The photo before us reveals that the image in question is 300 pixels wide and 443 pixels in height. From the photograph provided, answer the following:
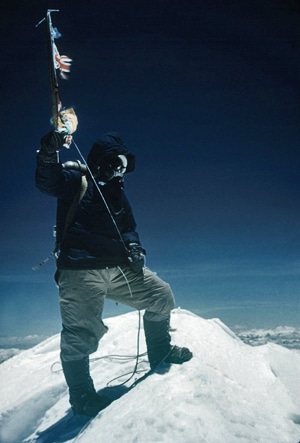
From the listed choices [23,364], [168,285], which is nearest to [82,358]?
[168,285]

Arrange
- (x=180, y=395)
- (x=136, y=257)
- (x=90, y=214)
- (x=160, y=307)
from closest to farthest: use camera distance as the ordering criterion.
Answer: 1. (x=180, y=395)
2. (x=90, y=214)
3. (x=136, y=257)
4. (x=160, y=307)

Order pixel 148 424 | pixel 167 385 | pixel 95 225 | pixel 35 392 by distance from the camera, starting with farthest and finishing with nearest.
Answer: pixel 35 392, pixel 95 225, pixel 167 385, pixel 148 424

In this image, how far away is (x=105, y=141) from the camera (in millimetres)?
4395

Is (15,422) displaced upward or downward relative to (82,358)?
downward

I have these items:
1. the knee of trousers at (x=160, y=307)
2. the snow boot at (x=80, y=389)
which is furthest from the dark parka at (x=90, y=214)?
the snow boot at (x=80, y=389)

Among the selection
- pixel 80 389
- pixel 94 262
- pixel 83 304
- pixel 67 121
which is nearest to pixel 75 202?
pixel 94 262

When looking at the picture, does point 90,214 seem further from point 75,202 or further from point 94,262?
point 94,262

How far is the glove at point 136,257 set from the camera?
4.35m

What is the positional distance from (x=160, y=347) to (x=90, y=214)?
253cm

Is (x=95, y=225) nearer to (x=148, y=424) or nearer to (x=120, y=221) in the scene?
(x=120, y=221)

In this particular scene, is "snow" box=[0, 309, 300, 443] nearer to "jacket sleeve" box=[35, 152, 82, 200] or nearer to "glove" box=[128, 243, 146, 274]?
"glove" box=[128, 243, 146, 274]

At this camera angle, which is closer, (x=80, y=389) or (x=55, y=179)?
(x=55, y=179)

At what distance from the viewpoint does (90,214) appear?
4191mm

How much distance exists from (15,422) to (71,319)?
2522mm
